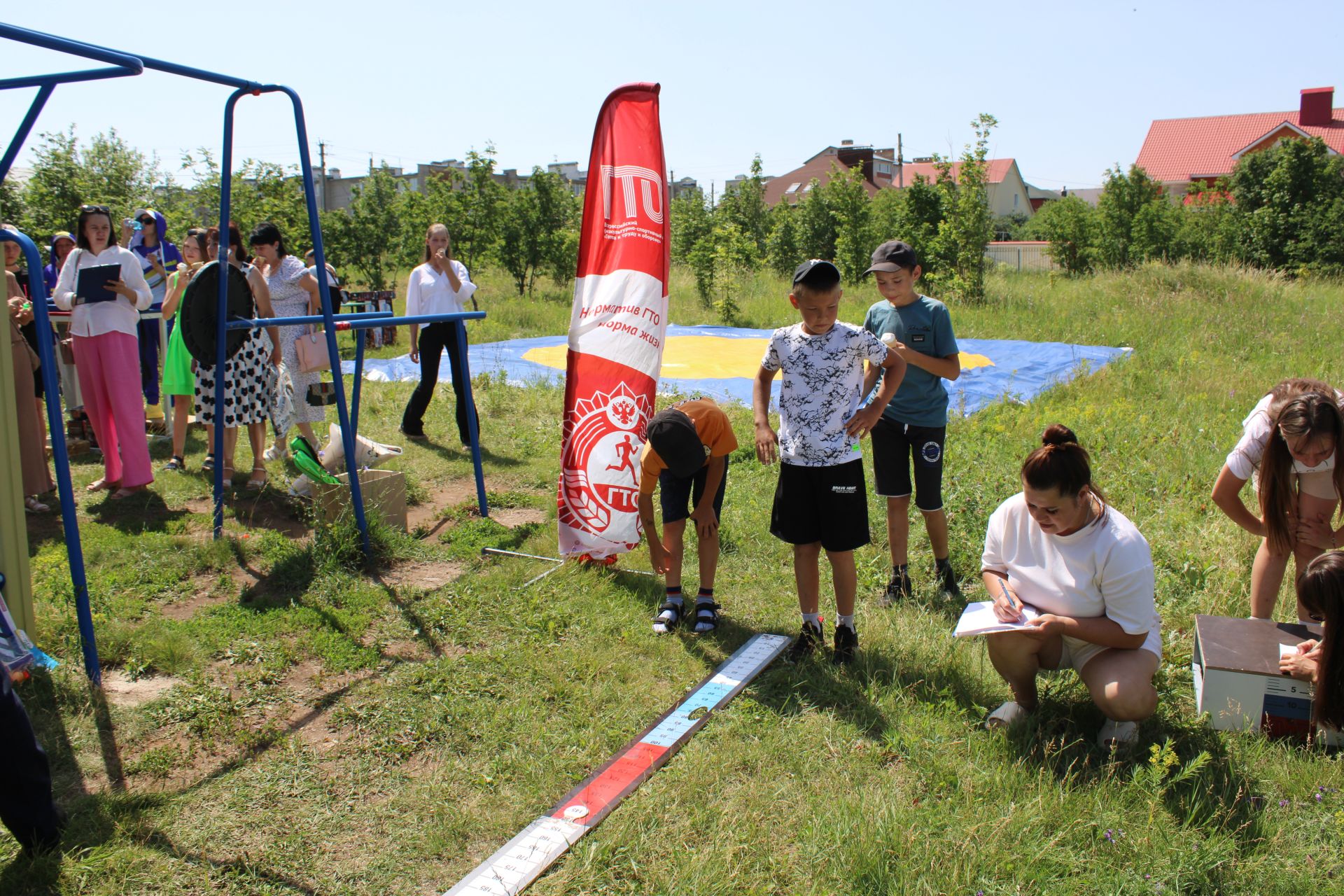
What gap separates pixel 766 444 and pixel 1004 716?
1.34 meters

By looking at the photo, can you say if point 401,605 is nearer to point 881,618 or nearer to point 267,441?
point 881,618

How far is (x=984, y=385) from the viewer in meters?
9.76

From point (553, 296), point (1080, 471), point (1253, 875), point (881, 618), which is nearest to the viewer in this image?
point (1253, 875)

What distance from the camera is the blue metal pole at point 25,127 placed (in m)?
3.23

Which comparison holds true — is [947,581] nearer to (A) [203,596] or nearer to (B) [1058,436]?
(B) [1058,436]

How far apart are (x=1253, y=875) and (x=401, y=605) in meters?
3.53

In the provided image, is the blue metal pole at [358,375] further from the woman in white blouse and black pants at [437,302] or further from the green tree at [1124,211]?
the green tree at [1124,211]

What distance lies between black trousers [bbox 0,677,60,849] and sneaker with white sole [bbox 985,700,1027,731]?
2.97 m

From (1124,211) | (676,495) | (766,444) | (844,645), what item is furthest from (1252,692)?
(1124,211)

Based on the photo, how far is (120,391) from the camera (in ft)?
18.2

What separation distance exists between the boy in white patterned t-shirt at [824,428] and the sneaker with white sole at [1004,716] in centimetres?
70

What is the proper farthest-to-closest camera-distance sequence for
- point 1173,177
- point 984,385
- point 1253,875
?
point 1173,177, point 984,385, point 1253,875

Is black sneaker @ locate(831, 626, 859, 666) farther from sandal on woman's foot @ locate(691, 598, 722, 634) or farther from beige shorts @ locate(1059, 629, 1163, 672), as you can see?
beige shorts @ locate(1059, 629, 1163, 672)


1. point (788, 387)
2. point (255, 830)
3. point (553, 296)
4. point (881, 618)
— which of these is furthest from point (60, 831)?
point (553, 296)
